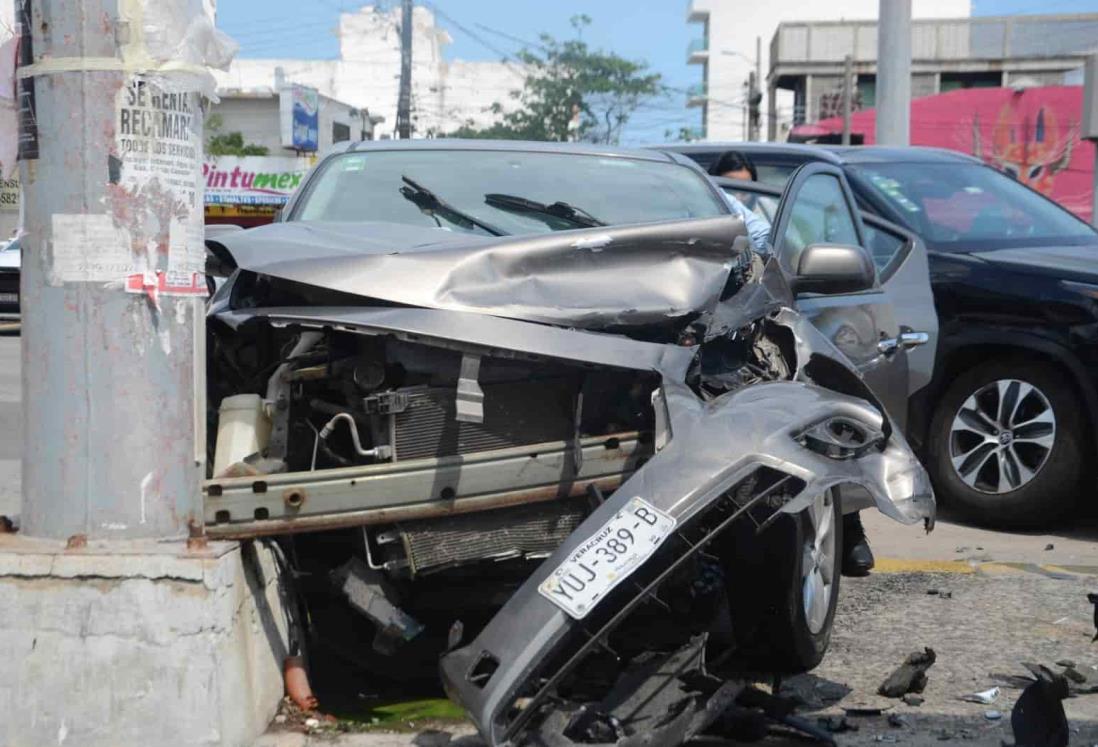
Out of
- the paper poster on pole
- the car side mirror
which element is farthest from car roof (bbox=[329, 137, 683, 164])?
the paper poster on pole

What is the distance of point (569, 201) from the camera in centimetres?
520

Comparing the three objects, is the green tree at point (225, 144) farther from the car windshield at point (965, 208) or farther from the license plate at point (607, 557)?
the license plate at point (607, 557)

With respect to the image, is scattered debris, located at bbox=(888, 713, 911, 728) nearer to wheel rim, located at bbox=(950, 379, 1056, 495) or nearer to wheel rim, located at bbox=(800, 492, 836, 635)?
wheel rim, located at bbox=(800, 492, 836, 635)

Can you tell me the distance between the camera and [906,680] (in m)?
4.36

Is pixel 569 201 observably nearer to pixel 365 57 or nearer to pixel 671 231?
pixel 671 231

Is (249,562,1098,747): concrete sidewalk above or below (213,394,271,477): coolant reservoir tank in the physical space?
below

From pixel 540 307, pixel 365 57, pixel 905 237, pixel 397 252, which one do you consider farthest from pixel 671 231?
pixel 365 57

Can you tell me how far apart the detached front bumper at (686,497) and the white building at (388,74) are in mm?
78601

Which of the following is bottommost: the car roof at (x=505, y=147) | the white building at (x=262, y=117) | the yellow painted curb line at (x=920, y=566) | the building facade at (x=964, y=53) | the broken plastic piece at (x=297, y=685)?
the yellow painted curb line at (x=920, y=566)

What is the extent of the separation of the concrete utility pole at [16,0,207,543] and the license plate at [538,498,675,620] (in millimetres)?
1012

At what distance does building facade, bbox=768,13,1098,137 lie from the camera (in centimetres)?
5603

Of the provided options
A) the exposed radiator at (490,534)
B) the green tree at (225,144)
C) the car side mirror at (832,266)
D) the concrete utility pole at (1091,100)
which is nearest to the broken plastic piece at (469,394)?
the exposed radiator at (490,534)

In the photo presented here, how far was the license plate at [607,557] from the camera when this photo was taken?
3.22 meters

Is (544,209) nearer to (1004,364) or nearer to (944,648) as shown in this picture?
(944,648)
